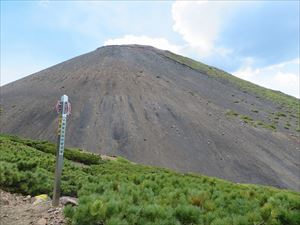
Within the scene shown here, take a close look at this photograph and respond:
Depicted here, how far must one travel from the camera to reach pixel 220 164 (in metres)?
39.5

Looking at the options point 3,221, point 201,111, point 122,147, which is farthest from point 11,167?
point 201,111

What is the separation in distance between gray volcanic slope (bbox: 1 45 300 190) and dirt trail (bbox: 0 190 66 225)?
2798cm

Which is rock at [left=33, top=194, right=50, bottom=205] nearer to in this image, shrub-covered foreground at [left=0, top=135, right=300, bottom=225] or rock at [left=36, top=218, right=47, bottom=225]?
shrub-covered foreground at [left=0, top=135, right=300, bottom=225]

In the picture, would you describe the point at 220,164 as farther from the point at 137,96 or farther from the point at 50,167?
the point at 50,167

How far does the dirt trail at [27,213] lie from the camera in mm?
8008

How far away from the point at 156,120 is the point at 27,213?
38.1 m

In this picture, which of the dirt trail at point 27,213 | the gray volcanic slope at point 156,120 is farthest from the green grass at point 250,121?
the dirt trail at point 27,213

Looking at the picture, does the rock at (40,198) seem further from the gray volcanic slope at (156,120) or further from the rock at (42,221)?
the gray volcanic slope at (156,120)

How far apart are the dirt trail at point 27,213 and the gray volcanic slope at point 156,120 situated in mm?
27981

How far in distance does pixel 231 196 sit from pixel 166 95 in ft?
148

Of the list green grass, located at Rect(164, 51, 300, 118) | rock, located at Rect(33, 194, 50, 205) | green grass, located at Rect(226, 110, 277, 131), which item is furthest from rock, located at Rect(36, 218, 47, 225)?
green grass, located at Rect(164, 51, 300, 118)

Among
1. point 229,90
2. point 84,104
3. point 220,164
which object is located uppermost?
point 229,90

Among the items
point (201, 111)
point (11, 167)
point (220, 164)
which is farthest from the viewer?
point (201, 111)

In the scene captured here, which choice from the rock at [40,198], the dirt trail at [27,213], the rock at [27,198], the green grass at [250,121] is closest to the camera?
the dirt trail at [27,213]
